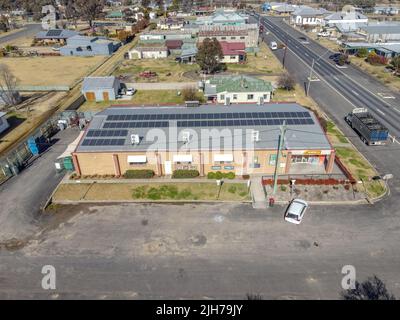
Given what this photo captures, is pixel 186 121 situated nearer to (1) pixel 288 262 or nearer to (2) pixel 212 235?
(2) pixel 212 235

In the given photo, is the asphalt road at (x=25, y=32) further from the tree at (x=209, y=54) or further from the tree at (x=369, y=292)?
the tree at (x=369, y=292)

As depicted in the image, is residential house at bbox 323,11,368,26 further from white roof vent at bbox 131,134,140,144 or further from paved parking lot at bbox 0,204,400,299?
white roof vent at bbox 131,134,140,144

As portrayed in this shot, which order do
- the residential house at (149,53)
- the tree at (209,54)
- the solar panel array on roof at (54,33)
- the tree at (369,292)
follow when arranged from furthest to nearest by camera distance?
the solar panel array on roof at (54,33) < the residential house at (149,53) < the tree at (209,54) < the tree at (369,292)

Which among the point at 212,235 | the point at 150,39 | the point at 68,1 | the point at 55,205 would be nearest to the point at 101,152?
the point at 55,205

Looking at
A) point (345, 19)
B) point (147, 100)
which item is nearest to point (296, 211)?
point (147, 100)

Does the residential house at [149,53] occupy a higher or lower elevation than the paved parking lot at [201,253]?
higher

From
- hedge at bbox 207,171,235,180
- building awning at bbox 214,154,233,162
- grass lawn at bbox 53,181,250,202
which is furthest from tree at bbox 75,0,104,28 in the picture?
hedge at bbox 207,171,235,180

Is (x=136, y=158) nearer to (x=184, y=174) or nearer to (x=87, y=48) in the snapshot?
(x=184, y=174)

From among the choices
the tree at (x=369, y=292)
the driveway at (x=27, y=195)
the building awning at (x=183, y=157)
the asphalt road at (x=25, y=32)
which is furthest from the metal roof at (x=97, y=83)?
the asphalt road at (x=25, y=32)
